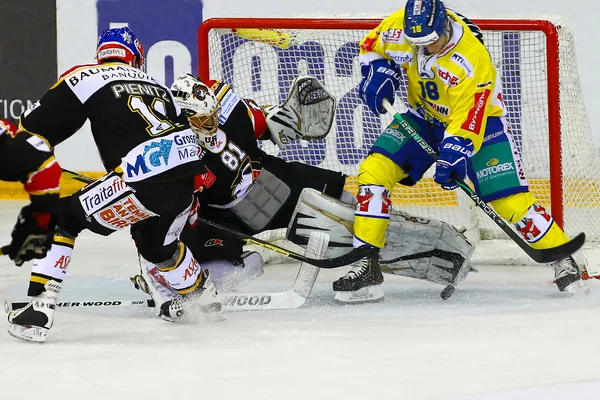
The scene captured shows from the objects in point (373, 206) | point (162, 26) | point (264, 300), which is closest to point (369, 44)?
point (373, 206)

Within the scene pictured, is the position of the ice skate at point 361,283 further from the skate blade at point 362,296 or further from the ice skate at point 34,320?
the ice skate at point 34,320

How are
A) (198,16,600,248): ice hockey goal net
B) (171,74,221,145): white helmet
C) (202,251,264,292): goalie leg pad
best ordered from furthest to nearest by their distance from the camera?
1. (198,16,600,248): ice hockey goal net
2. (202,251,264,292): goalie leg pad
3. (171,74,221,145): white helmet

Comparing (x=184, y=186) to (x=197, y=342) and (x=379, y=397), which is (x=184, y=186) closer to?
(x=197, y=342)

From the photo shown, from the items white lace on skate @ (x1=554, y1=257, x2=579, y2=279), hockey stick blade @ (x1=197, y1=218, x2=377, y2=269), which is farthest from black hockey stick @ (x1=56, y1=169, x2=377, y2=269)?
white lace on skate @ (x1=554, y1=257, x2=579, y2=279)

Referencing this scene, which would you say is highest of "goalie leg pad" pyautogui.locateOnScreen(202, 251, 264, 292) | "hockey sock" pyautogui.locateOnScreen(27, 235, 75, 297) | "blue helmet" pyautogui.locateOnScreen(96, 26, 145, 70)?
"blue helmet" pyautogui.locateOnScreen(96, 26, 145, 70)

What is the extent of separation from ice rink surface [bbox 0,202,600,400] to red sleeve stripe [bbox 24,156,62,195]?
0.47 meters

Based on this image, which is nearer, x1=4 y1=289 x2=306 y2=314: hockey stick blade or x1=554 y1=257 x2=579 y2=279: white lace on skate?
x1=4 y1=289 x2=306 y2=314: hockey stick blade

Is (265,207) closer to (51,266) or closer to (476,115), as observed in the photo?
(476,115)

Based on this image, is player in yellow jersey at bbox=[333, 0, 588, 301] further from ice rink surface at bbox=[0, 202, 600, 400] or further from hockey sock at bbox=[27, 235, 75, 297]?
hockey sock at bbox=[27, 235, 75, 297]

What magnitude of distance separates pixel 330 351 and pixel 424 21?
1.33m

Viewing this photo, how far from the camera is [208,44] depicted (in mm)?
4512

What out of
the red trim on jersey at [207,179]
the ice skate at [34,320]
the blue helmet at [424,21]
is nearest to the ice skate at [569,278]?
the blue helmet at [424,21]

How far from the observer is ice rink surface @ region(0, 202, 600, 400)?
2.41 metres

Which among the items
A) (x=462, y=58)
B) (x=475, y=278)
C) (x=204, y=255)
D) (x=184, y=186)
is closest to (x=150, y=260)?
(x=184, y=186)
